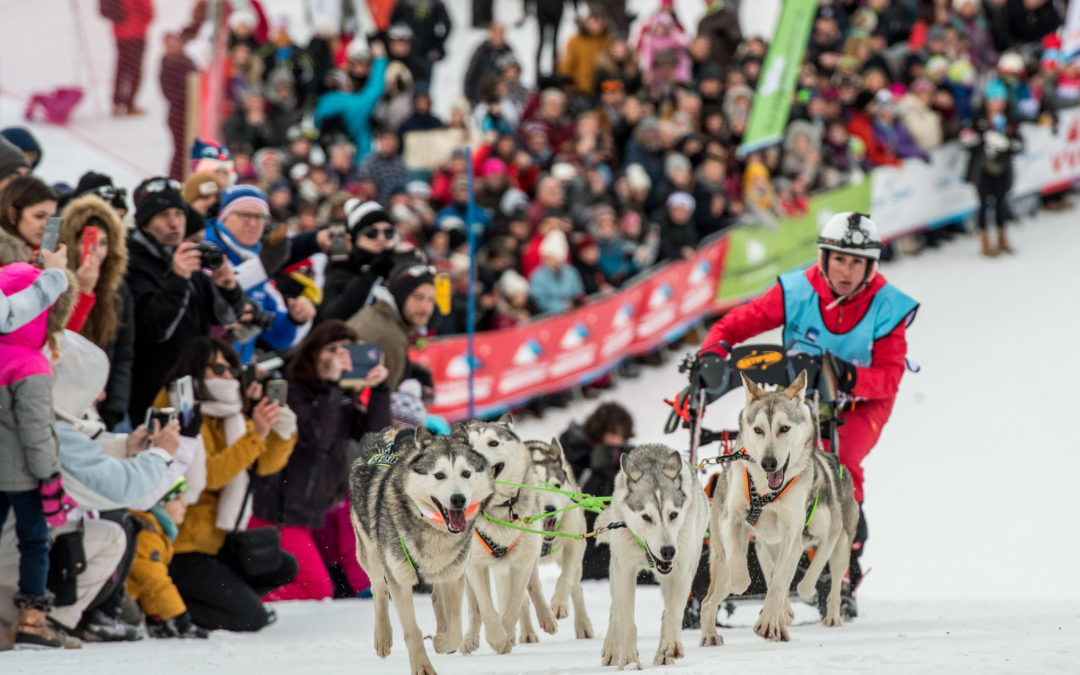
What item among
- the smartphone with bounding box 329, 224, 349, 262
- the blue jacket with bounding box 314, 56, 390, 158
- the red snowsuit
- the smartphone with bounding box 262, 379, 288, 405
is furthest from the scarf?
the blue jacket with bounding box 314, 56, 390, 158

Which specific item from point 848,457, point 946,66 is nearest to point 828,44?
point 946,66

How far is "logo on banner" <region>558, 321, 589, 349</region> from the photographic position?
489 inches

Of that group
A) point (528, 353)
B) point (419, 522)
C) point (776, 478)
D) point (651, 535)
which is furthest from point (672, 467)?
point (528, 353)

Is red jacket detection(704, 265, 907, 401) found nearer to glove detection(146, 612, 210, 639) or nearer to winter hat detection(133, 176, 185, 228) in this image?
glove detection(146, 612, 210, 639)

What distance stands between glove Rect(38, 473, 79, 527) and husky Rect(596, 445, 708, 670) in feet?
7.14

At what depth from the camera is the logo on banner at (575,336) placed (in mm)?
12414

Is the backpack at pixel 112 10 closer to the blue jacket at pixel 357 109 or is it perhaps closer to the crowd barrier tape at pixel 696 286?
the blue jacket at pixel 357 109

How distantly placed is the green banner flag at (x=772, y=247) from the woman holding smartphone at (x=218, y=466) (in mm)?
7990

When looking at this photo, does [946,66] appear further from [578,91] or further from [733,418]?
[733,418]

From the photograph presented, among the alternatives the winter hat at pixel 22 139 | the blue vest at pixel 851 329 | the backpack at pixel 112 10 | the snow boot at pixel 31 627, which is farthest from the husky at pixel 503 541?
the backpack at pixel 112 10

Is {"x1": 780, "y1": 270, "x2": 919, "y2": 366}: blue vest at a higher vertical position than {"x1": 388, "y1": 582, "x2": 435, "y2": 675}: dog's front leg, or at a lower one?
higher

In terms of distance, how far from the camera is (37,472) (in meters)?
5.64

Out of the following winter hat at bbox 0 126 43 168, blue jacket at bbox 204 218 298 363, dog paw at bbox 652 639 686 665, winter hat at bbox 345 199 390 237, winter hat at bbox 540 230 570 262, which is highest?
winter hat at bbox 540 230 570 262

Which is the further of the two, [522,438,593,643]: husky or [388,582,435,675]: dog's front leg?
[522,438,593,643]: husky
